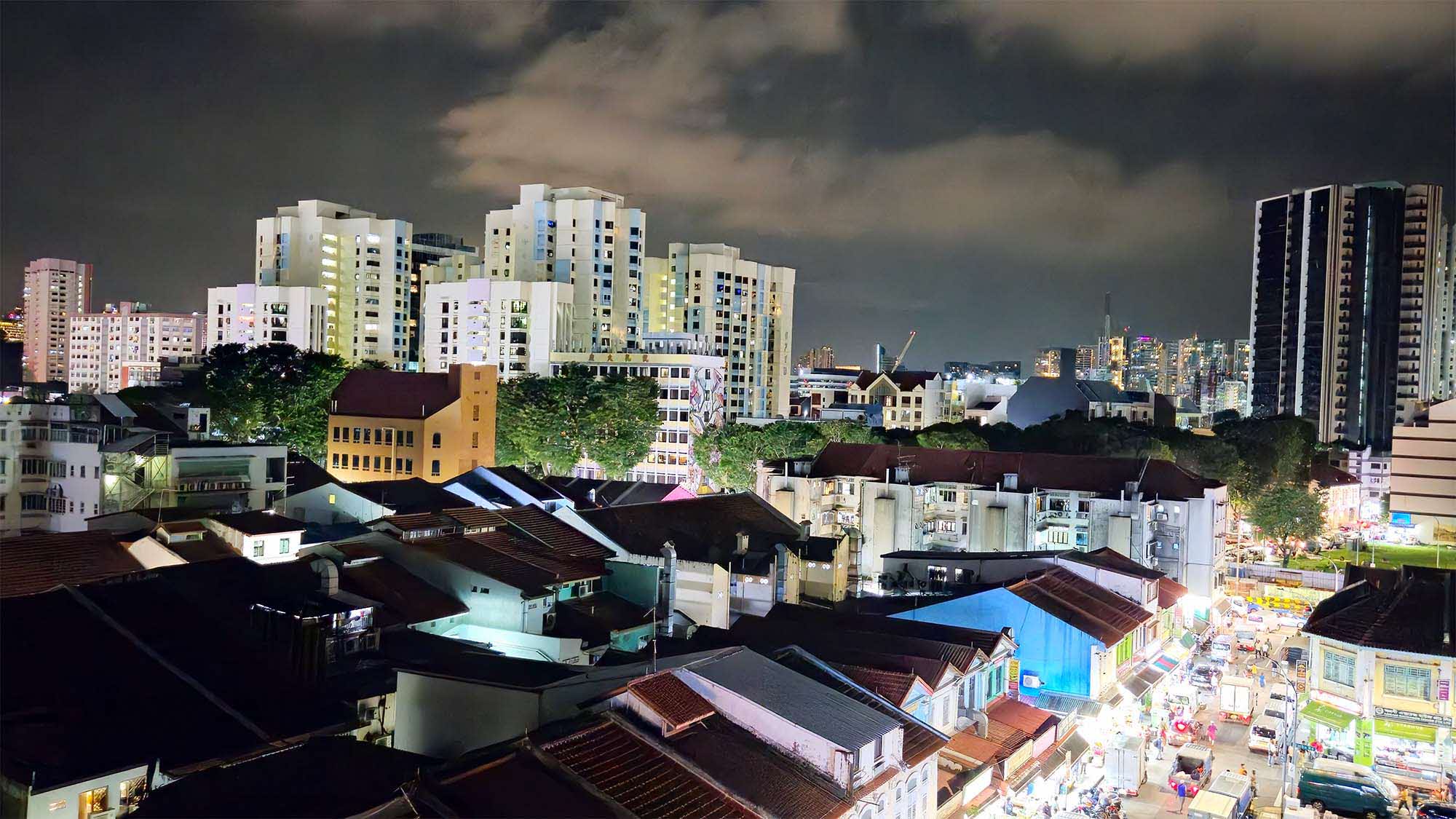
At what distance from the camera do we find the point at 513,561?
25094 millimetres

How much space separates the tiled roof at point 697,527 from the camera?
97.9ft

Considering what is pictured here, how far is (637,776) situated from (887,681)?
7.39m

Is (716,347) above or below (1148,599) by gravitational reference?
above

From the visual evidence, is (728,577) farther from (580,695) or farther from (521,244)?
(521,244)

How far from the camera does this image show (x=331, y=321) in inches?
3300

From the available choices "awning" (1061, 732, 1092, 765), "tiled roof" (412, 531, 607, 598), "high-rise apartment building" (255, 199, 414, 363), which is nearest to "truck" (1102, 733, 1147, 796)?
"awning" (1061, 732, 1092, 765)

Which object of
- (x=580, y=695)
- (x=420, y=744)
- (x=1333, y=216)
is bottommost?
(x=420, y=744)

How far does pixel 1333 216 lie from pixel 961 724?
92.5m

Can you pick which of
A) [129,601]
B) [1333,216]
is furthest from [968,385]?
[129,601]

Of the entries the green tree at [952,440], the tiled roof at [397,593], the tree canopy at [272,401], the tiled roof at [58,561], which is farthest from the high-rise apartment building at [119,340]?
the tiled roof at [397,593]

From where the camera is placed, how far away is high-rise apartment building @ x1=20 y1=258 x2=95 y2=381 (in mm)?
113312

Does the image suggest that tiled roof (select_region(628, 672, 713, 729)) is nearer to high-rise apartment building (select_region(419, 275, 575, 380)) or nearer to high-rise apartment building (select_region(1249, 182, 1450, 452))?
high-rise apartment building (select_region(419, 275, 575, 380))

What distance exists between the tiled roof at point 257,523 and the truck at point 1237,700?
2730 cm

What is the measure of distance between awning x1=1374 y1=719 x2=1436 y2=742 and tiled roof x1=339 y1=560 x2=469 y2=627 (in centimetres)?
2359
